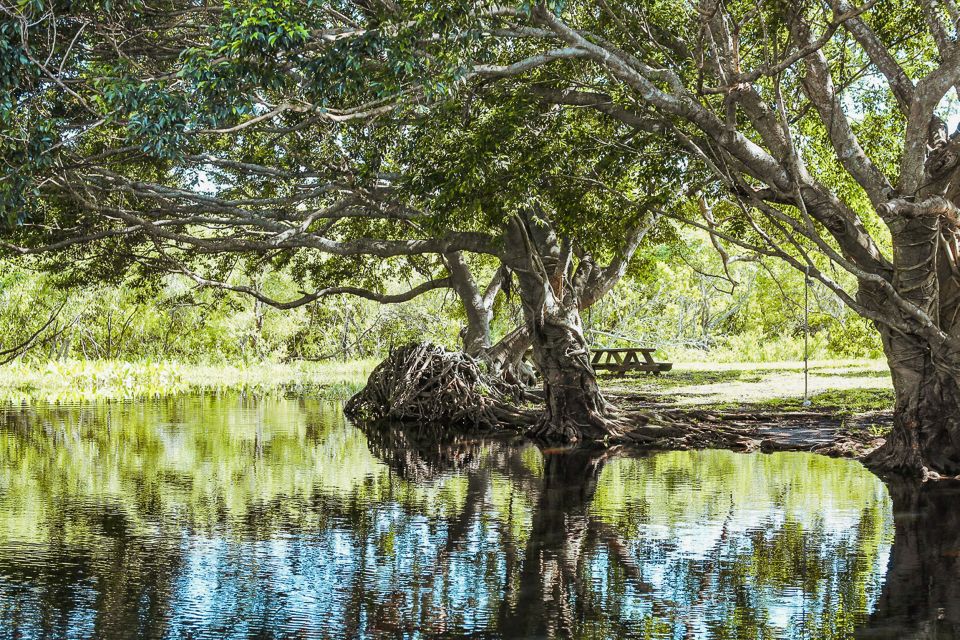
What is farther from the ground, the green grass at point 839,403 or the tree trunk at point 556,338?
the tree trunk at point 556,338

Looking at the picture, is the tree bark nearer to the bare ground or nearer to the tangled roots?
the bare ground

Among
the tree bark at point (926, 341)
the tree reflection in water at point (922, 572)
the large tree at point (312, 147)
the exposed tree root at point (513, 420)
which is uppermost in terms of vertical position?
the large tree at point (312, 147)

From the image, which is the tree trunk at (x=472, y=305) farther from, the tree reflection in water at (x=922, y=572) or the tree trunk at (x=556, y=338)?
the tree reflection in water at (x=922, y=572)

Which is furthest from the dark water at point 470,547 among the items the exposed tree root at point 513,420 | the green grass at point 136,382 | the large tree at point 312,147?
the green grass at point 136,382

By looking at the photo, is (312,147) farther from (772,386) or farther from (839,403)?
(772,386)

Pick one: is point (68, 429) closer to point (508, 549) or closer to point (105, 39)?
point (105, 39)

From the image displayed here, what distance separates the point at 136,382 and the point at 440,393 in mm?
13017

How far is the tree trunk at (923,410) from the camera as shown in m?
10.1

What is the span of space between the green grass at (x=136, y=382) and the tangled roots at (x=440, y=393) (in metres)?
5.89

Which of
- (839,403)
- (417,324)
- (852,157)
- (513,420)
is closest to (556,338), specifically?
(513,420)

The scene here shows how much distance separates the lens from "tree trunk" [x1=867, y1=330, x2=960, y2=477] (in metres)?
10.1

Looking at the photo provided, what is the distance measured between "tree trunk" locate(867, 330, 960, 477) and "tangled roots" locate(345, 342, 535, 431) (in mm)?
6478

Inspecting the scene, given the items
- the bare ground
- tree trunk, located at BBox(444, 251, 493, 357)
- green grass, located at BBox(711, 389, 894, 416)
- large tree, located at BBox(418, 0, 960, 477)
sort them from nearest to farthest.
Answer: large tree, located at BBox(418, 0, 960, 477) < the bare ground < green grass, located at BBox(711, 389, 894, 416) < tree trunk, located at BBox(444, 251, 493, 357)

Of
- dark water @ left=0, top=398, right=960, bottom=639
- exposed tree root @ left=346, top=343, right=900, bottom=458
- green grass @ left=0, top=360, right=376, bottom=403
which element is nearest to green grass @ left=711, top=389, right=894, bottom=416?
exposed tree root @ left=346, top=343, right=900, bottom=458
